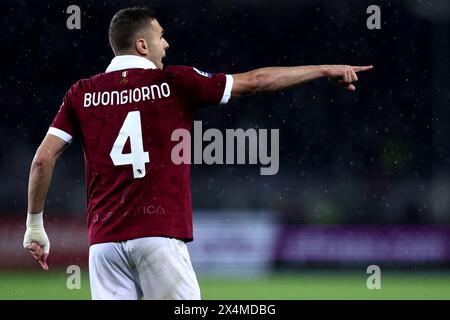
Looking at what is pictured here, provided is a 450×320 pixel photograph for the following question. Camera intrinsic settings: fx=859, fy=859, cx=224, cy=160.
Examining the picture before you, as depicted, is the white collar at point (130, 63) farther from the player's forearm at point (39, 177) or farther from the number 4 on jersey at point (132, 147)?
the player's forearm at point (39, 177)

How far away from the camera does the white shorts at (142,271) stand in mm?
3372

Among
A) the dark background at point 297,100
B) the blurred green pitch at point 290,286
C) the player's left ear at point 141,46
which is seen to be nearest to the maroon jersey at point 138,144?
the player's left ear at point 141,46

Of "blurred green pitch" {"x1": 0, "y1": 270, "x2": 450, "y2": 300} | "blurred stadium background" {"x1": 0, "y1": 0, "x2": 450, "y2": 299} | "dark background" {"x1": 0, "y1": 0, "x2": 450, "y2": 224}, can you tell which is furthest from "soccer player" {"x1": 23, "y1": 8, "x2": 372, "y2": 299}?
"dark background" {"x1": 0, "y1": 0, "x2": 450, "y2": 224}

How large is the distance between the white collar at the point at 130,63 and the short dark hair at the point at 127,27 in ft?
0.26

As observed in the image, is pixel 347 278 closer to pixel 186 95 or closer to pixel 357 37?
pixel 357 37

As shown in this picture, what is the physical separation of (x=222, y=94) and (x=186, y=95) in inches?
6.1

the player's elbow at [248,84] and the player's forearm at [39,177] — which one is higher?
the player's elbow at [248,84]

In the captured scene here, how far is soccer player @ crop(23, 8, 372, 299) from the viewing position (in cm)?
341

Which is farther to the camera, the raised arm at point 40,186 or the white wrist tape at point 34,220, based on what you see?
the white wrist tape at point 34,220

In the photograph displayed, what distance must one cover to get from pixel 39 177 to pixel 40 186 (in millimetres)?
44

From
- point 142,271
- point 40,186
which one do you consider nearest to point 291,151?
point 40,186

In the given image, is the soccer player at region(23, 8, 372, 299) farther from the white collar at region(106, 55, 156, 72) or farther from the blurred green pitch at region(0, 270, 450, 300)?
the blurred green pitch at region(0, 270, 450, 300)
